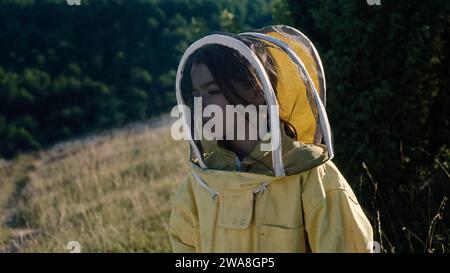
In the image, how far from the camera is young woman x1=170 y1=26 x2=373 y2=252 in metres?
2.50

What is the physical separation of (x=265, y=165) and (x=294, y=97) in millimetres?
352

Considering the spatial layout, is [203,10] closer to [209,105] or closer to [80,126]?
[80,126]

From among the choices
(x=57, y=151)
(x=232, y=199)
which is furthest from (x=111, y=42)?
(x=232, y=199)

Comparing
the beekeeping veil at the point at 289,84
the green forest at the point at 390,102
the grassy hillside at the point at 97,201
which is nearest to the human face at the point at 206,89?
the beekeeping veil at the point at 289,84

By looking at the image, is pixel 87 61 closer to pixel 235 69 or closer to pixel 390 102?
pixel 390 102

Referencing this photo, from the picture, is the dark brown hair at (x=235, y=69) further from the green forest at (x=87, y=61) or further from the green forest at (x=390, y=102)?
the green forest at (x=87, y=61)

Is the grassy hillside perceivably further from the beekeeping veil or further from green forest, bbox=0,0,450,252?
the beekeeping veil

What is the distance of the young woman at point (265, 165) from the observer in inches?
98.3

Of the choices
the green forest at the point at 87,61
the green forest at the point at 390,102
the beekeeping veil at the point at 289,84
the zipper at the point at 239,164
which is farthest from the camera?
the green forest at the point at 87,61

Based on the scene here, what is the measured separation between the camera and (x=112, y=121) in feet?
84.9

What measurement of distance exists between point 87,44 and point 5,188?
16.3 metres

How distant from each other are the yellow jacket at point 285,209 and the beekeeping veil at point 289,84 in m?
0.09

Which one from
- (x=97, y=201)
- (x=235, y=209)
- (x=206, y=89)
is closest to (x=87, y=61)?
(x=97, y=201)

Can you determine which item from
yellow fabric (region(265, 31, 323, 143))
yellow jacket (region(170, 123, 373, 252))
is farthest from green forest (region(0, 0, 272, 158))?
yellow jacket (region(170, 123, 373, 252))
